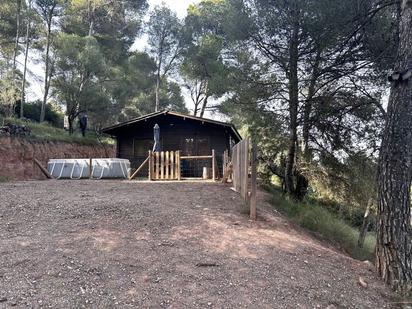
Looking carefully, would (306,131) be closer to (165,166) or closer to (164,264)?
(165,166)

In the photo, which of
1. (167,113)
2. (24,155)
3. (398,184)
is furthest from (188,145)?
(398,184)

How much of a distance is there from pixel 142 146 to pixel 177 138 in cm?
216

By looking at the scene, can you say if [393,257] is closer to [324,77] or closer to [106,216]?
[106,216]

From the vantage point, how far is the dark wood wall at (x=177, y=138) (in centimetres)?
1772

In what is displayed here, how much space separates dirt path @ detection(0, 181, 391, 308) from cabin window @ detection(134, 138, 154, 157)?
1249 centimetres

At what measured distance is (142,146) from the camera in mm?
18562

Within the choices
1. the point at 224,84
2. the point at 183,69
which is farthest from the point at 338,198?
the point at 183,69

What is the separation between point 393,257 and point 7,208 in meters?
6.39

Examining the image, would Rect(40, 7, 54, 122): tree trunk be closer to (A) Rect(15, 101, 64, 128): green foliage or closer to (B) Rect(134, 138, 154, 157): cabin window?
(A) Rect(15, 101, 64, 128): green foliage

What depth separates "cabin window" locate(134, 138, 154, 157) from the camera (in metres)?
18.5

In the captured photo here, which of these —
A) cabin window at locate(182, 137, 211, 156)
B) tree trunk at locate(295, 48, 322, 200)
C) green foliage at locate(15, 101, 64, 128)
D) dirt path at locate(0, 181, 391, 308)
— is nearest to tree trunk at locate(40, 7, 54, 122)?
green foliage at locate(15, 101, 64, 128)

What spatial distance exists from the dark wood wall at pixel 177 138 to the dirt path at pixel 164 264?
11.8m

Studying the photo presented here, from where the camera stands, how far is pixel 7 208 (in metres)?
6.00

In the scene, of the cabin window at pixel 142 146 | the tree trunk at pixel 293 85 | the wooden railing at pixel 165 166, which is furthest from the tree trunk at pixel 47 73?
the tree trunk at pixel 293 85
